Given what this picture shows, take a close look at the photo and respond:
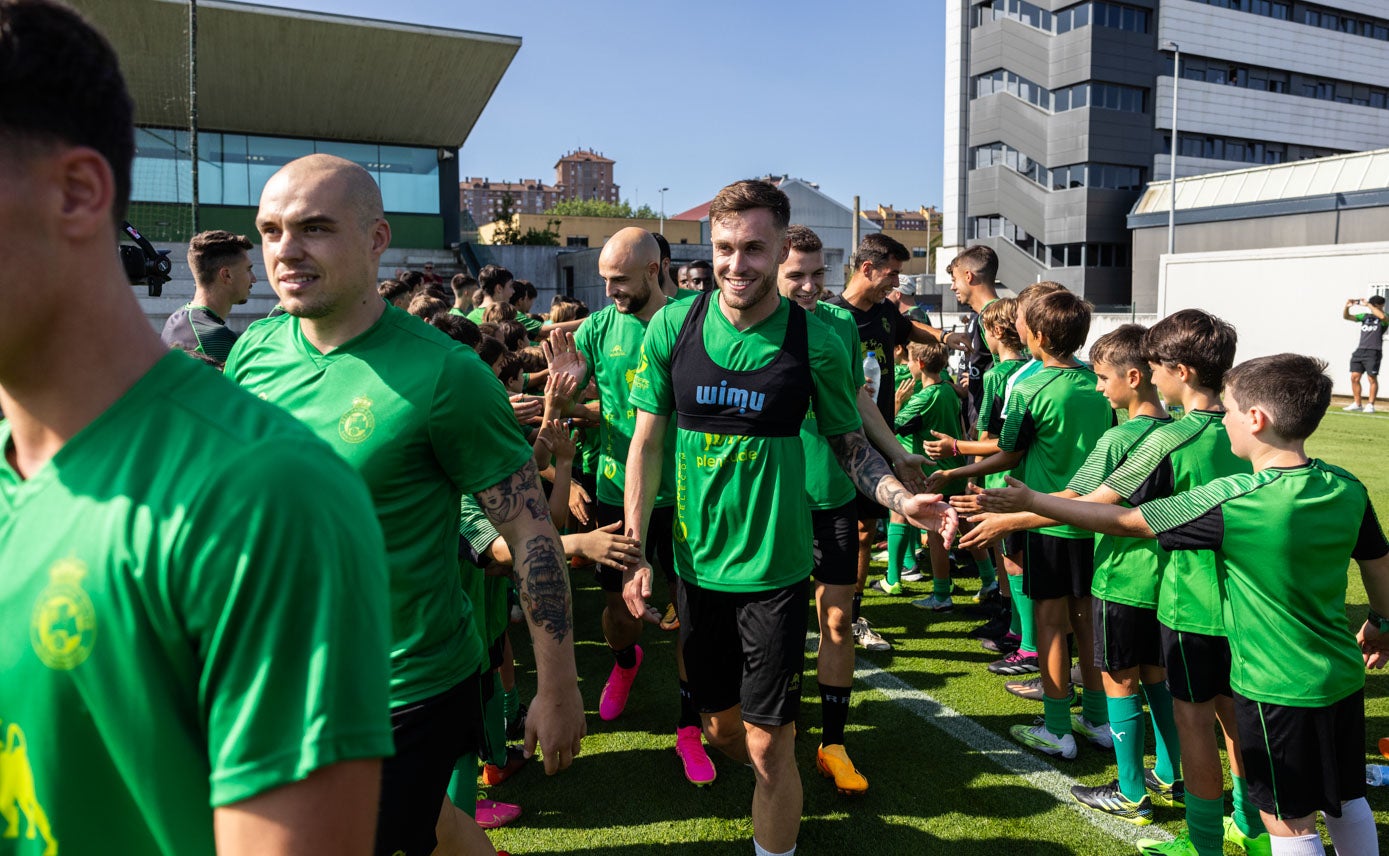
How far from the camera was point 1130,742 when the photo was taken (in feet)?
12.7

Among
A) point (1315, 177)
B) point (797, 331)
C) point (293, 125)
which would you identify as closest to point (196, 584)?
point (797, 331)

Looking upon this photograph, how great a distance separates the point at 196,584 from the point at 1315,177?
4260cm

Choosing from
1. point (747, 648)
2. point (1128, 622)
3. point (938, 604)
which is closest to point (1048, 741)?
point (1128, 622)

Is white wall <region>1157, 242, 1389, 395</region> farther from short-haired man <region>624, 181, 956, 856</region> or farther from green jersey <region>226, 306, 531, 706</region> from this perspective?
green jersey <region>226, 306, 531, 706</region>

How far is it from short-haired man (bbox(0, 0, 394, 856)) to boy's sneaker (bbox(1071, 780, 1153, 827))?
3796 mm

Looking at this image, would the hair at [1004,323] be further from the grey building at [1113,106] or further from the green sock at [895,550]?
the grey building at [1113,106]

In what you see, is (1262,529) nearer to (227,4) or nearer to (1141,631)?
(1141,631)

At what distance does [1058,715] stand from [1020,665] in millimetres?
1056

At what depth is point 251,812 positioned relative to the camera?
94 centimetres

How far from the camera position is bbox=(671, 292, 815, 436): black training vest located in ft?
11.2

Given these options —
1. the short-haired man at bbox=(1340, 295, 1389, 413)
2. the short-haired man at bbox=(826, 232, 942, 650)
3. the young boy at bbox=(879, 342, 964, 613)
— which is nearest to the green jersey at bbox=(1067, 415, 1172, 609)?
the short-haired man at bbox=(826, 232, 942, 650)

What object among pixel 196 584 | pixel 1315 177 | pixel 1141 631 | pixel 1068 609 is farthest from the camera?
pixel 1315 177

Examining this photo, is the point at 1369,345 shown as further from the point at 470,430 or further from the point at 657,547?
the point at 470,430

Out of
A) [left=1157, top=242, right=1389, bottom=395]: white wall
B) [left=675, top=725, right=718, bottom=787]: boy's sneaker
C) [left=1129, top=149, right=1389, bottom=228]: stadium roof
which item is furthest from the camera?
[left=1129, top=149, right=1389, bottom=228]: stadium roof
